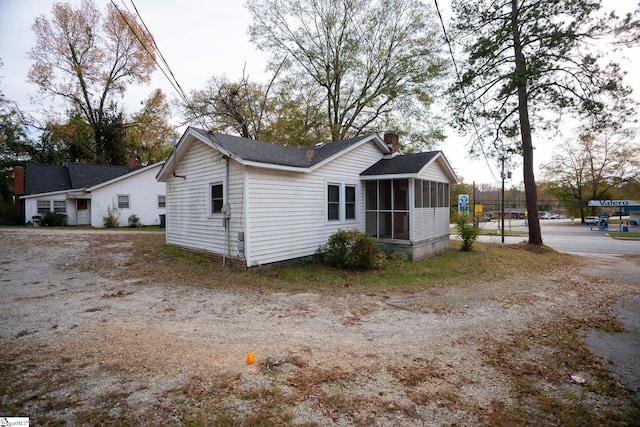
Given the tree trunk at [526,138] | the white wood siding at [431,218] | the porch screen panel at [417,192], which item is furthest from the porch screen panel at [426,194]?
the tree trunk at [526,138]

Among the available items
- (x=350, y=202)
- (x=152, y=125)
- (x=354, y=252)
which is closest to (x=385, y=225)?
(x=350, y=202)

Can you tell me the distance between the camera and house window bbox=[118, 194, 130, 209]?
2148 cm

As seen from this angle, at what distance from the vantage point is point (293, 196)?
→ 984cm

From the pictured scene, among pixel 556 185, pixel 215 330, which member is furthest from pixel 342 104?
pixel 556 185

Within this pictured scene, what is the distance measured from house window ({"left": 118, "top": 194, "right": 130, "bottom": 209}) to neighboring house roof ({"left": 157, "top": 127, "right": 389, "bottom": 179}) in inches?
478

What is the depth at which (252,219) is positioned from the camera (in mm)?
8695

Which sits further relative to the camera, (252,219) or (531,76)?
(531,76)

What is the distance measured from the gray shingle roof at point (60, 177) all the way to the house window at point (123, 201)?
1.60m

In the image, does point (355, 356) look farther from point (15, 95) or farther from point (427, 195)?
point (15, 95)

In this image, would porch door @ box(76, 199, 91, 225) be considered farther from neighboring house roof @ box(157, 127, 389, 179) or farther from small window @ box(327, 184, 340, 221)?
small window @ box(327, 184, 340, 221)

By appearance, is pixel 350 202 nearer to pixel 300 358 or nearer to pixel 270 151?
pixel 270 151

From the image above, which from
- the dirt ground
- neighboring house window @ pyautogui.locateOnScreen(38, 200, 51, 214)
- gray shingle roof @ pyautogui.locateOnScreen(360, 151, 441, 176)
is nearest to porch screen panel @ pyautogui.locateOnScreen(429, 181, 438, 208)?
gray shingle roof @ pyautogui.locateOnScreen(360, 151, 441, 176)

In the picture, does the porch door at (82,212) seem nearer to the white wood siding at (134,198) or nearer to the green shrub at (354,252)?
the white wood siding at (134,198)

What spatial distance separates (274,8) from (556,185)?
1576 inches
